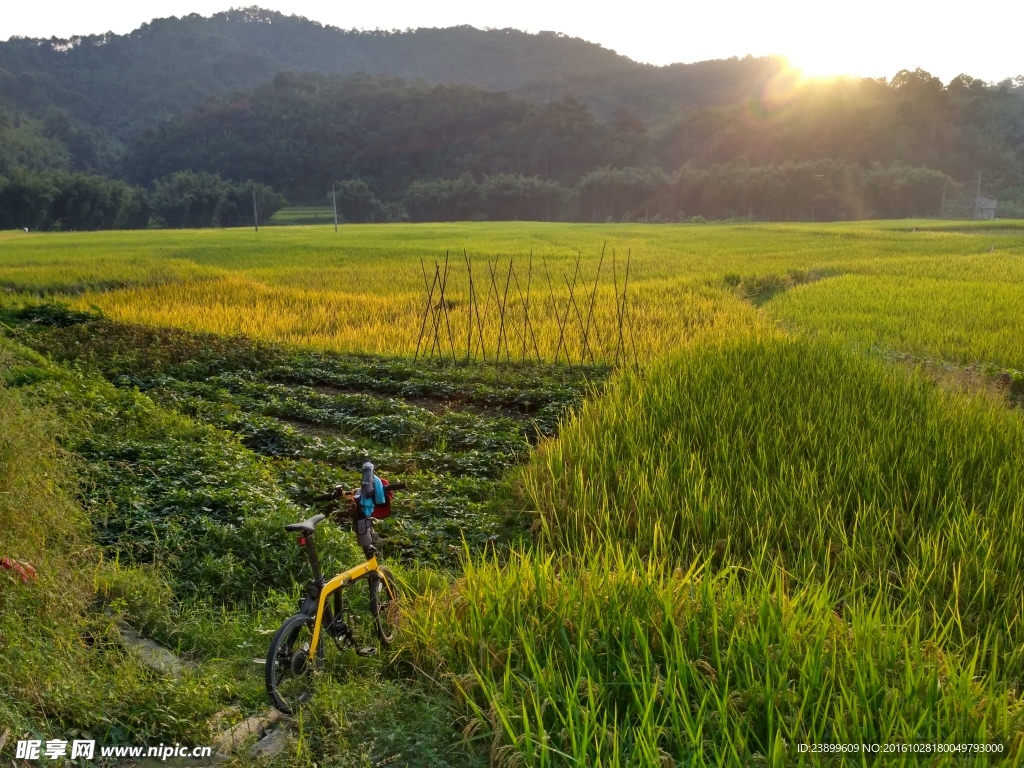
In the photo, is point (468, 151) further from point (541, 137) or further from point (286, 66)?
point (286, 66)

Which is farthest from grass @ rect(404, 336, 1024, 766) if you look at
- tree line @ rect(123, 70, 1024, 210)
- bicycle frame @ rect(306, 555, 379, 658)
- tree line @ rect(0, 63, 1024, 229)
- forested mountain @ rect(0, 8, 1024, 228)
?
tree line @ rect(123, 70, 1024, 210)

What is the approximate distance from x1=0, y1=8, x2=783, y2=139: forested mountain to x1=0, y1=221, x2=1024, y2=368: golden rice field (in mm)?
71659

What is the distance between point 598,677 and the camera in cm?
258

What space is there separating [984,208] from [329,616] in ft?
205

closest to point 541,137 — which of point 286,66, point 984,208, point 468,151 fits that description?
point 468,151

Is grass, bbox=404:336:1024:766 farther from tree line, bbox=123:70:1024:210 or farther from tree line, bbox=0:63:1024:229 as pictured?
tree line, bbox=123:70:1024:210

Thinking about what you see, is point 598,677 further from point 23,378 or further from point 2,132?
point 2,132

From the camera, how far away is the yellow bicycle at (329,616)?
273cm

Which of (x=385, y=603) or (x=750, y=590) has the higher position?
(x=750, y=590)

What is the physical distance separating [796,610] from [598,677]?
0.90 metres

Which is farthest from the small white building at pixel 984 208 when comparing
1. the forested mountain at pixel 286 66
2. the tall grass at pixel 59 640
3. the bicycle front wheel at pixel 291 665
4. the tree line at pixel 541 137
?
the bicycle front wheel at pixel 291 665

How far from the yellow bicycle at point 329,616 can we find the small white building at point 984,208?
6104cm


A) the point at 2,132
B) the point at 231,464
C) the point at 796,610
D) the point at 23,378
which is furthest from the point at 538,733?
the point at 2,132

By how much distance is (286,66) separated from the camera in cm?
12769
